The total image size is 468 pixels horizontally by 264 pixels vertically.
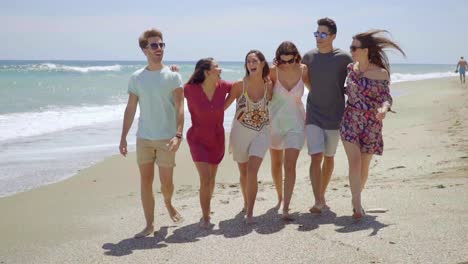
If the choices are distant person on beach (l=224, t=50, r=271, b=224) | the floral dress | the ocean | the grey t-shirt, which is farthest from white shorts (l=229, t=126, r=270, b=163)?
the ocean

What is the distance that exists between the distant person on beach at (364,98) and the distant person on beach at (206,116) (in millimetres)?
1261

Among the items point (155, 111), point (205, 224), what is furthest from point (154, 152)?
point (205, 224)

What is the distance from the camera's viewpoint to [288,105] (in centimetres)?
539

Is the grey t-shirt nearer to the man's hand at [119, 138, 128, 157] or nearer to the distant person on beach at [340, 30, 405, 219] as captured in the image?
the distant person on beach at [340, 30, 405, 219]

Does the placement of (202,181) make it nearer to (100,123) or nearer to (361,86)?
(361,86)

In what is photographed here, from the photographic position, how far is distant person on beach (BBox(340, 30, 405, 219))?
5086 mm

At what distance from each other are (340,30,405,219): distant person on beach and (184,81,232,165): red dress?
1247 millimetres

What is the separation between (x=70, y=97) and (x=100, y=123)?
9546 mm

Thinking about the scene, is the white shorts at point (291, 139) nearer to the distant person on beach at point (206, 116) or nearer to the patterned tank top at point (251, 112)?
the patterned tank top at point (251, 112)

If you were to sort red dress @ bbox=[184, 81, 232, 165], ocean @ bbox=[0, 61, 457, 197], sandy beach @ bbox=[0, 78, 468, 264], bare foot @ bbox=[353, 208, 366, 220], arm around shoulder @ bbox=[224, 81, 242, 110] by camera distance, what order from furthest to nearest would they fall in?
ocean @ bbox=[0, 61, 457, 197] < arm around shoulder @ bbox=[224, 81, 242, 110] < red dress @ bbox=[184, 81, 232, 165] < bare foot @ bbox=[353, 208, 366, 220] < sandy beach @ bbox=[0, 78, 468, 264]

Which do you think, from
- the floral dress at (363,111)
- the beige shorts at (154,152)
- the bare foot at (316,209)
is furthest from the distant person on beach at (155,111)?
the floral dress at (363,111)

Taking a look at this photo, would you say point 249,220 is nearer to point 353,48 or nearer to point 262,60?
point 262,60

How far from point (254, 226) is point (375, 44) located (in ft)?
7.00

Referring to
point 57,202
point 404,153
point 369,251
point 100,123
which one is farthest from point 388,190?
point 100,123
